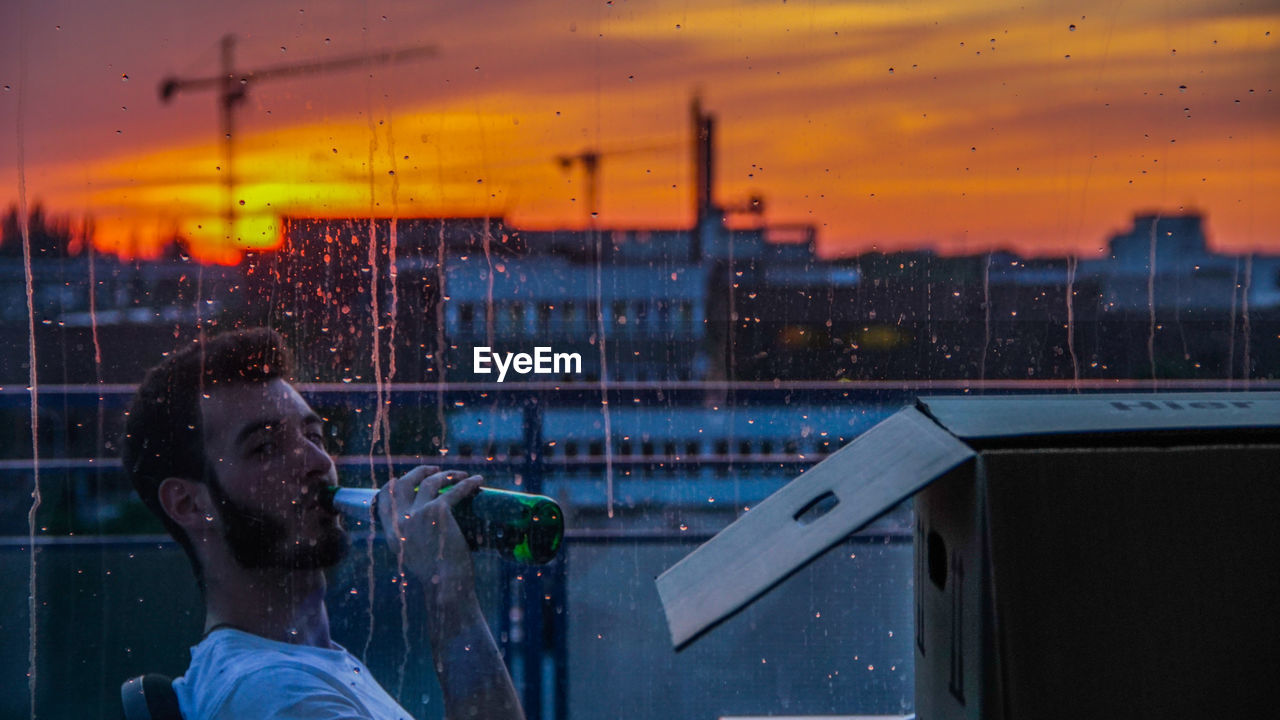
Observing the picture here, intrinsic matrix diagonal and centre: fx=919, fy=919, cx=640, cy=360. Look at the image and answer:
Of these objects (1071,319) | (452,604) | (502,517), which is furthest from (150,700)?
(1071,319)

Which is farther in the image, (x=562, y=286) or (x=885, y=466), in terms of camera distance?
(x=562, y=286)

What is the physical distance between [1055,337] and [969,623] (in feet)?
4.13

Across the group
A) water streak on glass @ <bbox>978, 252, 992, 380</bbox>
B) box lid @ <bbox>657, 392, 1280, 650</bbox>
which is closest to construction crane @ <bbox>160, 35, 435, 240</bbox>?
water streak on glass @ <bbox>978, 252, 992, 380</bbox>

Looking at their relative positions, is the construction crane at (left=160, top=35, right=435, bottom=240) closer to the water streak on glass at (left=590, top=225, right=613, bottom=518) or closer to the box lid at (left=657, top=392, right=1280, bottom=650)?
the water streak on glass at (left=590, top=225, right=613, bottom=518)

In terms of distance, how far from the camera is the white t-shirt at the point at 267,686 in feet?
2.95

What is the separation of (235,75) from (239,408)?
58 centimetres

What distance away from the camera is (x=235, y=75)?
4.66 ft

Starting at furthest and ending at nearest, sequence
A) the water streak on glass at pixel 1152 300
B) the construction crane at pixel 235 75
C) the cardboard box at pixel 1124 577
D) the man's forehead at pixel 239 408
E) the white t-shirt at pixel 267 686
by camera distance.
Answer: the water streak on glass at pixel 1152 300 → the construction crane at pixel 235 75 → the man's forehead at pixel 239 408 → the white t-shirt at pixel 267 686 → the cardboard box at pixel 1124 577

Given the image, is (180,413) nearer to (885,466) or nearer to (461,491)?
(461,491)

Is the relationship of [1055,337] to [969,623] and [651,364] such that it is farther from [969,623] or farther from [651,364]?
[969,623]

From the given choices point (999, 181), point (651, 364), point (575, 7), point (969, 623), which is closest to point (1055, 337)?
point (999, 181)

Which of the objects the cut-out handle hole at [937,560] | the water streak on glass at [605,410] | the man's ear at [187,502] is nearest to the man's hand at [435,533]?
the man's ear at [187,502]

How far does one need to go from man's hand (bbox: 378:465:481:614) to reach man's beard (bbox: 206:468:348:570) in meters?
0.17

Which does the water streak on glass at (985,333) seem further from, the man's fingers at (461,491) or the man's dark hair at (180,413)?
the man's dark hair at (180,413)
